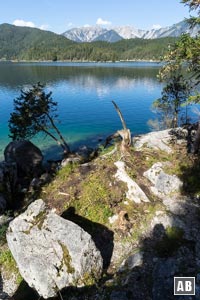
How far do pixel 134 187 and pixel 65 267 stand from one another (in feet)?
21.2

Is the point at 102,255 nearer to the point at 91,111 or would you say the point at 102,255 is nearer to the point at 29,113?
the point at 29,113

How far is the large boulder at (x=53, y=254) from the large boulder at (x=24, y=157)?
20.7 meters

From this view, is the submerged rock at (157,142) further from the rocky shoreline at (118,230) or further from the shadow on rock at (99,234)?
the shadow on rock at (99,234)

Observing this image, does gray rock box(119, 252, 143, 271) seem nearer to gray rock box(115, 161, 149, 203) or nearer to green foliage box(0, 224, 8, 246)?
gray rock box(115, 161, 149, 203)

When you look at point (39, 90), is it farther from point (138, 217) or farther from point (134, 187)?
point (138, 217)

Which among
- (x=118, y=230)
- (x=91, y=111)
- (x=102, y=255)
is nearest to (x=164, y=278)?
(x=102, y=255)

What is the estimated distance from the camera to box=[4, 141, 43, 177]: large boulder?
3170cm

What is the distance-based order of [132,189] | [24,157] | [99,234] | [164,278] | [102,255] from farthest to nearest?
[24,157]
[132,189]
[99,234]
[102,255]
[164,278]

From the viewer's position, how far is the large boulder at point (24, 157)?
104 feet

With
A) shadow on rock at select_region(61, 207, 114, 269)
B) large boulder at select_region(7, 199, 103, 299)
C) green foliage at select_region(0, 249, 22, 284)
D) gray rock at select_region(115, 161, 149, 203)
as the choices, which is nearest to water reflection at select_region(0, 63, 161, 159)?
gray rock at select_region(115, 161, 149, 203)

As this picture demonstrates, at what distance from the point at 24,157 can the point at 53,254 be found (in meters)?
23.1

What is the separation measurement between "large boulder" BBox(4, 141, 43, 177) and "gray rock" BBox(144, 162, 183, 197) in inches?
760

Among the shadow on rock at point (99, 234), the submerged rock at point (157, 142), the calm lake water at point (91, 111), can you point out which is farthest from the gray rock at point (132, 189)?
the calm lake water at point (91, 111)

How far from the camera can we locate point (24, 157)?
32.2m
